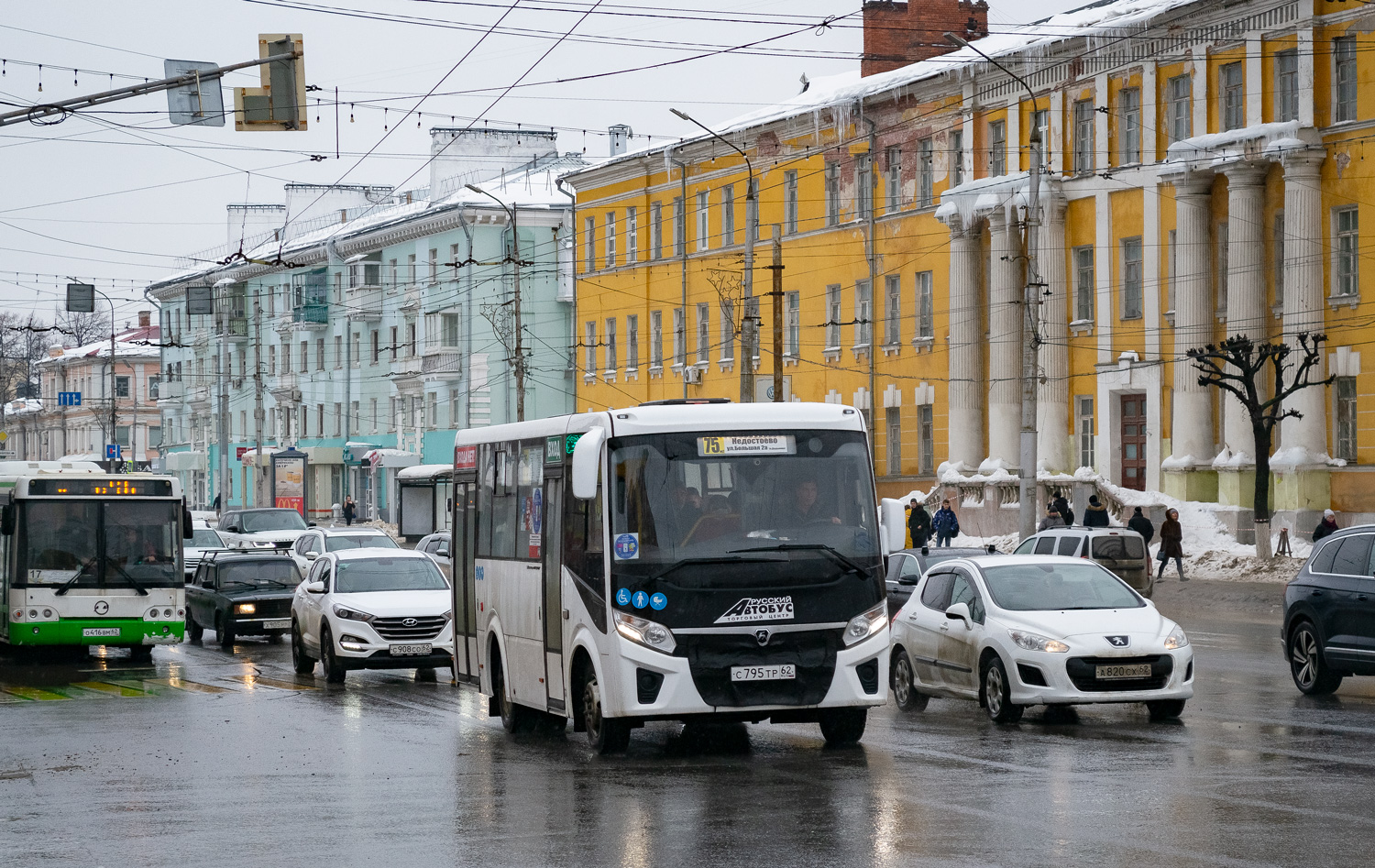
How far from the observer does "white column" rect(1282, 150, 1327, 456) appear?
42281mm

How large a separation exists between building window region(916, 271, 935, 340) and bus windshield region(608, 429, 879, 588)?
131 ft

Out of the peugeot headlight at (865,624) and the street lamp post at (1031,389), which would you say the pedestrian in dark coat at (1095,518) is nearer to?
the street lamp post at (1031,389)

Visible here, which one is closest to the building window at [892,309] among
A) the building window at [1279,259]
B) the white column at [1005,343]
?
the white column at [1005,343]

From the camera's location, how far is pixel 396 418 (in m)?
83.0

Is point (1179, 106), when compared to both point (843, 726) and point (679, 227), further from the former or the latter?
point (843, 726)

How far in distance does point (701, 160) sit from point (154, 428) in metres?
71.7

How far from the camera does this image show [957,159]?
5297 centimetres

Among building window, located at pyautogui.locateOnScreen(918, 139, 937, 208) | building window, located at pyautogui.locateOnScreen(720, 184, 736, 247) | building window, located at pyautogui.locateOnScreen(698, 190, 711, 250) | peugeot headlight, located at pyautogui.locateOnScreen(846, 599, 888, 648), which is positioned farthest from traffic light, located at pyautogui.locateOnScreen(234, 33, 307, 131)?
building window, located at pyautogui.locateOnScreen(698, 190, 711, 250)

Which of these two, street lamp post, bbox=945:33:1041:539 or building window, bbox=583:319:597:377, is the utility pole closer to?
street lamp post, bbox=945:33:1041:539

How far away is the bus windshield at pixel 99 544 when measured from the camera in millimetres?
26422

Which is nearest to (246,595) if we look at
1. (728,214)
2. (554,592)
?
(554,592)

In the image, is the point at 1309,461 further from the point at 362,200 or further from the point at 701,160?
the point at 362,200

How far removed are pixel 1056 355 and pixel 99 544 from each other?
29.0 metres

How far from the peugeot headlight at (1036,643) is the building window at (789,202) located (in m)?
44.1
